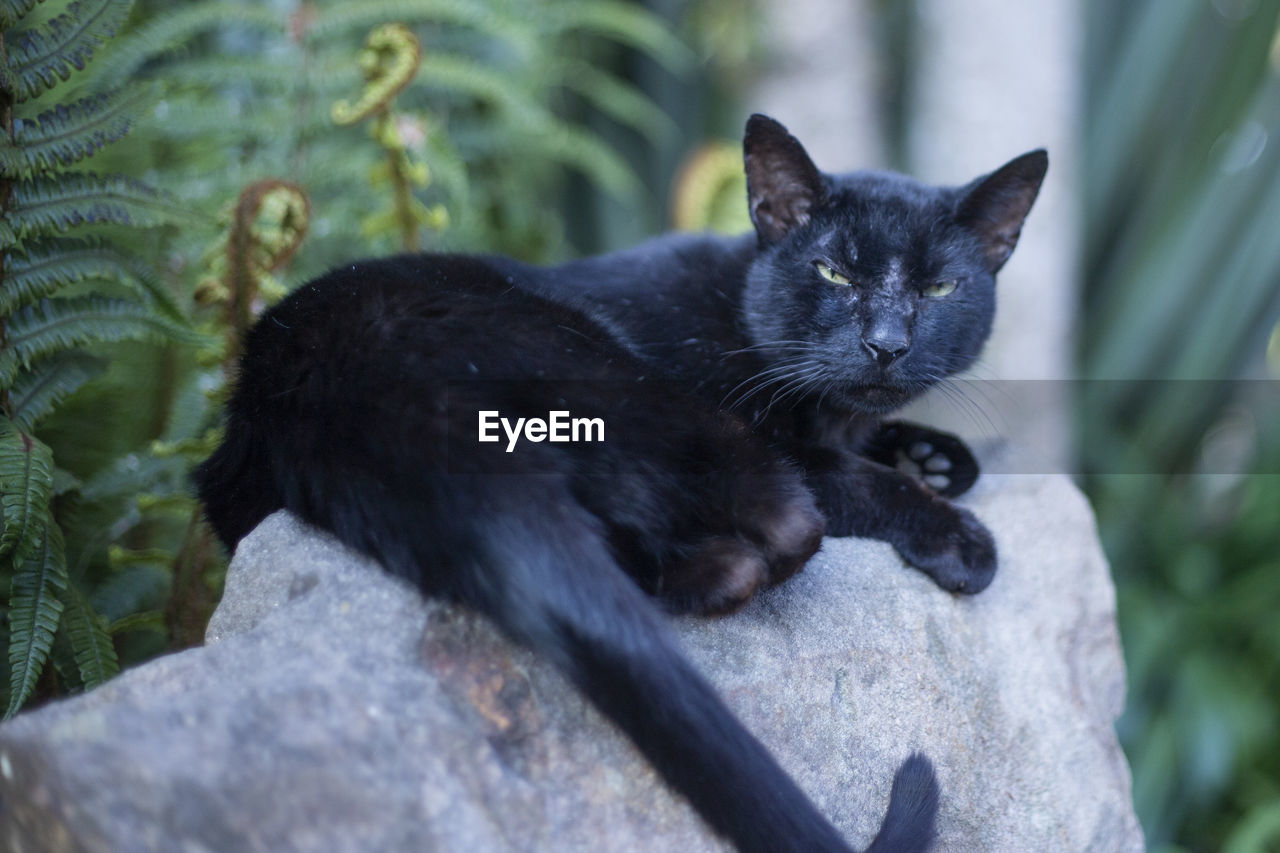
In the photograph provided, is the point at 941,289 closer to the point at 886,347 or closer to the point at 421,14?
the point at 886,347

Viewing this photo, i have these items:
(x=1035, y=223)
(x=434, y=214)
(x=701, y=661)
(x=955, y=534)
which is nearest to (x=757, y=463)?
(x=701, y=661)

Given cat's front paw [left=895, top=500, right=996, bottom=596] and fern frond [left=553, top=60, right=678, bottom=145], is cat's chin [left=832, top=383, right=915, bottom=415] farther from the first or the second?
fern frond [left=553, top=60, right=678, bottom=145]

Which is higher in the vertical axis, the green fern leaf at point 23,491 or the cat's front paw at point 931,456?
the green fern leaf at point 23,491

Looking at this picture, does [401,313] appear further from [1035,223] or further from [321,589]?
[1035,223]

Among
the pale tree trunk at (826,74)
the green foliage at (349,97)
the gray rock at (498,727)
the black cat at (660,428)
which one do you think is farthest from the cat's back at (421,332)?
the pale tree trunk at (826,74)

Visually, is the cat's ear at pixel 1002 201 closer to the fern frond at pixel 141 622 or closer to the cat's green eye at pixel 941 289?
the cat's green eye at pixel 941 289

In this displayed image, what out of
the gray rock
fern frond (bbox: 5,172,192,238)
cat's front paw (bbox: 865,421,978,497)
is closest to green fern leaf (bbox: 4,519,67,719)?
the gray rock
